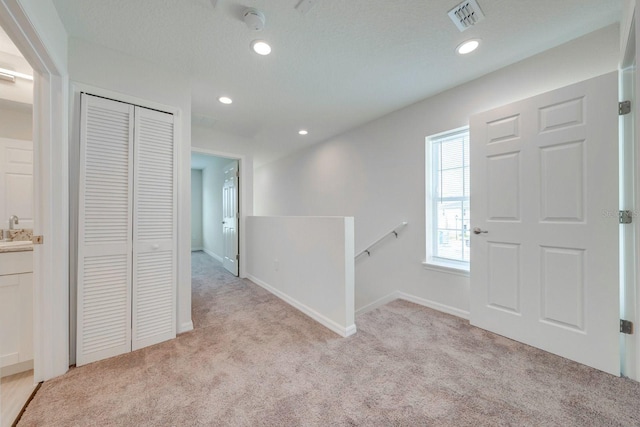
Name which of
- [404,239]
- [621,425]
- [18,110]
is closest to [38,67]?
[18,110]

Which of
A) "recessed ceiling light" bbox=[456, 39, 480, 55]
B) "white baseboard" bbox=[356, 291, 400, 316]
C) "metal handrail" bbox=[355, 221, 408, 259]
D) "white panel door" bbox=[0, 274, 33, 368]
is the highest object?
"recessed ceiling light" bbox=[456, 39, 480, 55]

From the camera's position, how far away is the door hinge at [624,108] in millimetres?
1632

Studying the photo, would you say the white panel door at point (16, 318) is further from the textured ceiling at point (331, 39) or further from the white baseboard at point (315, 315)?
the white baseboard at point (315, 315)

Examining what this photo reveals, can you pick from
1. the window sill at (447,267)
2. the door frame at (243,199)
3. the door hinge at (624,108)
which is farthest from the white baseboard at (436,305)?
the door frame at (243,199)

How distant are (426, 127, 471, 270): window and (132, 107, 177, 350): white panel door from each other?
264cm

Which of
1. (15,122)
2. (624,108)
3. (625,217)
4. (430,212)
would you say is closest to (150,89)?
(15,122)

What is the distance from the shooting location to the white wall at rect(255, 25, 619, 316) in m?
1.95

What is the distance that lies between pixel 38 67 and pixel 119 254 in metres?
1.32

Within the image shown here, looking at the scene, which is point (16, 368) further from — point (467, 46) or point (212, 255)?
point (212, 255)

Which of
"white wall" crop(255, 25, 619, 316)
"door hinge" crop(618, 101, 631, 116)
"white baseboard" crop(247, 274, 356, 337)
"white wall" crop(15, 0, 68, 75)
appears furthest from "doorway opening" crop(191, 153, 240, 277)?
"door hinge" crop(618, 101, 631, 116)

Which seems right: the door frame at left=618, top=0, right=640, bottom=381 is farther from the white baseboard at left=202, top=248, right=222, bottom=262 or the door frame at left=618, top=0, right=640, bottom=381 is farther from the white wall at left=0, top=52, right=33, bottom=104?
the white baseboard at left=202, top=248, right=222, bottom=262

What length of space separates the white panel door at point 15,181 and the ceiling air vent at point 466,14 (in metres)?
3.50

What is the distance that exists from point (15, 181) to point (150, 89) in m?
1.36

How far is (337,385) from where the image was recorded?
1545mm
